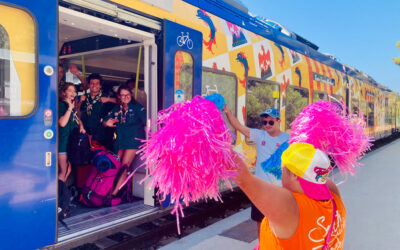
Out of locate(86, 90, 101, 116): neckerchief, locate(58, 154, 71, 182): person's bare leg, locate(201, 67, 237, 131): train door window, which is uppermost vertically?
locate(201, 67, 237, 131): train door window

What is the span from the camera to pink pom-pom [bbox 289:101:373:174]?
5.59ft

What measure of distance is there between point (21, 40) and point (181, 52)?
5.81 feet

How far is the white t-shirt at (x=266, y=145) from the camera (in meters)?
3.05

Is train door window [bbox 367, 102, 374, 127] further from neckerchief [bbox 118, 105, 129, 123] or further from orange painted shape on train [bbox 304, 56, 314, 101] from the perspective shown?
neckerchief [bbox 118, 105, 129, 123]

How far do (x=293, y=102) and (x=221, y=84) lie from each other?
2345mm


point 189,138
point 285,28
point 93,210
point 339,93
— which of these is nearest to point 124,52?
point 93,210

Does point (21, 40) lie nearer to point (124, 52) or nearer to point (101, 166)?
point (101, 166)

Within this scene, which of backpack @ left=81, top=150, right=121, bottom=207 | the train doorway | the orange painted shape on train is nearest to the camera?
the train doorway

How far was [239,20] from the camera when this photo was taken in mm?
4910

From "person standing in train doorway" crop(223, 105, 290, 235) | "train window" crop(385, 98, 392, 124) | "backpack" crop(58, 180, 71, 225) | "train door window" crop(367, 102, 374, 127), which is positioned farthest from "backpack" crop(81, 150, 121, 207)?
"train window" crop(385, 98, 392, 124)

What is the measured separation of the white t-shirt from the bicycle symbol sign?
4.60ft

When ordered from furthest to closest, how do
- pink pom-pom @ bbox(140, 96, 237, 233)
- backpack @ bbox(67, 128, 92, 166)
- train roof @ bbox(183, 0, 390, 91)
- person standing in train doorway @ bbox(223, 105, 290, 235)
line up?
train roof @ bbox(183, 0, 390, 91)
backpack @ bbox(67, 128, 92, 166)
person standing in train doorway @ bbox(223, 105, 290, 235)
pink pom-pom @ bbox(140, 96, 237, 233)

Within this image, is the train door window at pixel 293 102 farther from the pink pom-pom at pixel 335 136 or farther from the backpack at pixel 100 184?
the pink pom-pom at pixel 335 136

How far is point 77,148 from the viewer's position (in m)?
4.17
